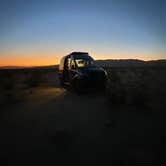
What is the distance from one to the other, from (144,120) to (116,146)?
1535 mm

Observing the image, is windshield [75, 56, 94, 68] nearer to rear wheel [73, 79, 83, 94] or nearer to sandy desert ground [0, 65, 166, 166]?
rear wheel [73, 79, 83, 94]

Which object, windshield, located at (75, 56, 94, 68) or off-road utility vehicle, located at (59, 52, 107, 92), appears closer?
off-road utility vehicle, located at (59, 52, 107, 92)

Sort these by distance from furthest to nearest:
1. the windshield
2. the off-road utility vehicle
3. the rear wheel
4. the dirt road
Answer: the windshield
the rear wheel
the off-road utility vehicle
the dirt road

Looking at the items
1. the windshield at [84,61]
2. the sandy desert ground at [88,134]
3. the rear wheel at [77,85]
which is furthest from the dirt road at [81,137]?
the windshield at [84,61]

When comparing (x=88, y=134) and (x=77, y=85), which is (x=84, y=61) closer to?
(x=77, y=85)

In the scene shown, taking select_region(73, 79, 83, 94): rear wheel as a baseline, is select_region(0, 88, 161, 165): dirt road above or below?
below

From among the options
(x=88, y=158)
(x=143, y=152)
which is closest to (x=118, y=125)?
(x=143, y=152)

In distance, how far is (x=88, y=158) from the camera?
2.83 meters

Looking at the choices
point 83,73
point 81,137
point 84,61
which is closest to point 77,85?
point 83,73

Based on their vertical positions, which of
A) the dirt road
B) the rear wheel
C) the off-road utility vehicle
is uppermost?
the off-road utility vehicle

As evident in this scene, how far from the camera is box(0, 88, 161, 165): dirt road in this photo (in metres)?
2.84

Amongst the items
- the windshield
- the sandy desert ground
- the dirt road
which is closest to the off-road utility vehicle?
the windshield

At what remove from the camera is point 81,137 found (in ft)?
11.7

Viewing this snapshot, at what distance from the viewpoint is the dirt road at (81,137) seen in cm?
284
